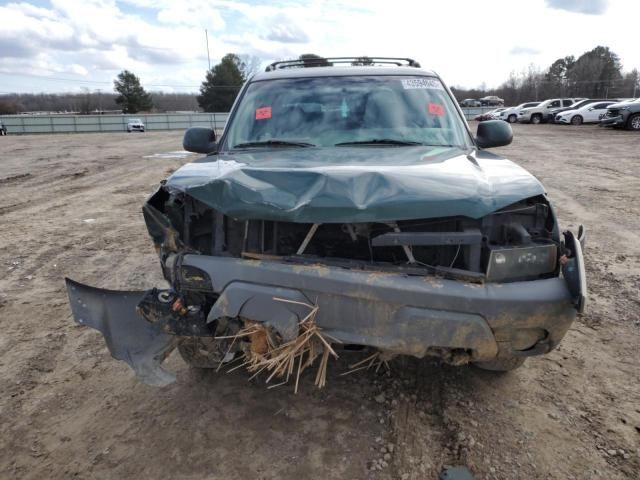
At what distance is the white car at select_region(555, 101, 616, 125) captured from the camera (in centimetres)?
2793

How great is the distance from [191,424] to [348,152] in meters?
1.84

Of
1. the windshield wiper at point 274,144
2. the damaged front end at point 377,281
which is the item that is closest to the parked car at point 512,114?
the windshield wiper at point 274,144

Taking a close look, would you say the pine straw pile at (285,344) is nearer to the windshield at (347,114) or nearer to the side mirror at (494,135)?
the windshield at (347,114)

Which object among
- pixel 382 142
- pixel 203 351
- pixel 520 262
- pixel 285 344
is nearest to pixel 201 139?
pixel 382 142

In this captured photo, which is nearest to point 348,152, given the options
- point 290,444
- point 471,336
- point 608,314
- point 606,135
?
point 471,336

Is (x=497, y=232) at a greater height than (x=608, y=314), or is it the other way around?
(x=497, y=232)

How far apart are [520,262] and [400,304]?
600 millimetres

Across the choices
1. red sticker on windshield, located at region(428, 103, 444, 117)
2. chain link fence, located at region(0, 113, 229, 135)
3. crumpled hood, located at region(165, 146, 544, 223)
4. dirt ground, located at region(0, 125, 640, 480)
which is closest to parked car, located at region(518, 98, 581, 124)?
chain link fence, located at region(0, 113, 229, 135)

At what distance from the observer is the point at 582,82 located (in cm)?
5866

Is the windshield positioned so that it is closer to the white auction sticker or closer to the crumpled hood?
the white auction sticker

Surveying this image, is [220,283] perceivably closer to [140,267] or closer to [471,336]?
[471,336]

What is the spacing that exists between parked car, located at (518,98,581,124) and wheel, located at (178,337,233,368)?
3433cm

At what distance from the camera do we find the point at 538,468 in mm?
2289

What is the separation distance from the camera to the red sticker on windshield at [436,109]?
145 inches
